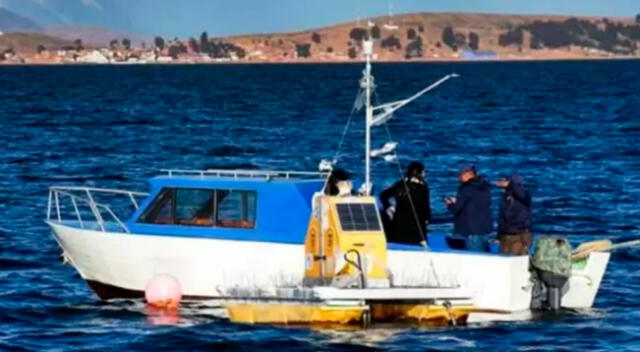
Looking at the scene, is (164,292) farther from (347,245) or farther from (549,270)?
(549,270)

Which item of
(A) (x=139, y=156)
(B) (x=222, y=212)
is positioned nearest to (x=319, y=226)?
(B) (x=222, y=212)

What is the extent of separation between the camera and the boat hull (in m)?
26.5

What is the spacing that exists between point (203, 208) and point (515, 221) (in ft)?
15.7

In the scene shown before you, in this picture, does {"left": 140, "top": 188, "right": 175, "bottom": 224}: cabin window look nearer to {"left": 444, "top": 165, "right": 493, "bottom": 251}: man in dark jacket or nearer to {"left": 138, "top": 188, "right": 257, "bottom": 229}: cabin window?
{"left": 138, "top": 188, "right": 257, "bottom": 229}: cabin window

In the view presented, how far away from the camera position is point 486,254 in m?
26.7

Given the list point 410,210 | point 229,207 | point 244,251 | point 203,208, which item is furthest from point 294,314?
point 203,208

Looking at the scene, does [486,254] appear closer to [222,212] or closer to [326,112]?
[222,212]

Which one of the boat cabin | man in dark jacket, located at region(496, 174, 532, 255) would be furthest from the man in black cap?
man in dark jacket, located at region(496, 174, 532, 255)

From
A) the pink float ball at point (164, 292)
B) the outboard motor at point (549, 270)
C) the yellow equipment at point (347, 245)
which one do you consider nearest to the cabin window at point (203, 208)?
the pink float ball at point (164, 292)

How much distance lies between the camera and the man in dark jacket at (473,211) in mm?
28031

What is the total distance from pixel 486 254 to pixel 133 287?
18.6 feet

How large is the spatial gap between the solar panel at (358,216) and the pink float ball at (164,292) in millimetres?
3073

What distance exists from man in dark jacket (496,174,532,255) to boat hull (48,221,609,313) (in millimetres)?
959

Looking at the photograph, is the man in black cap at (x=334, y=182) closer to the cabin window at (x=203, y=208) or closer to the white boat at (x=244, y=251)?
the white boat at (x=244, y=251)
